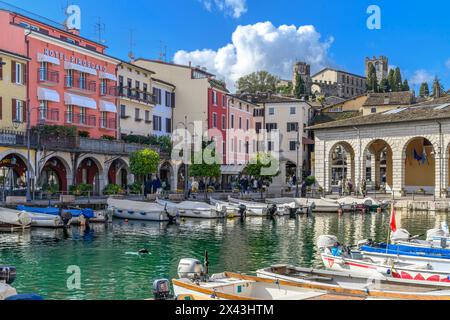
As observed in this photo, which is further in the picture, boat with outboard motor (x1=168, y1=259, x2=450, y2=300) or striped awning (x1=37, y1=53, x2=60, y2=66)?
striped awning (x1=37, y1=53, x2=60, y2=66)

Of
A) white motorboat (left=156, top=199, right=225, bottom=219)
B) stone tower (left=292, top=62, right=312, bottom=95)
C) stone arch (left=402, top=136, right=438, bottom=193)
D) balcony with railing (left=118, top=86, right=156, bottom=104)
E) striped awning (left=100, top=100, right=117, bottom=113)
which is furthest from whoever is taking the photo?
stone tower (left=292, top=62, right=312, bottom=95)

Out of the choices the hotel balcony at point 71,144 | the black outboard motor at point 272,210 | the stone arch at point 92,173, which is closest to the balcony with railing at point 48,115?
the hotel balcony at point 71,144

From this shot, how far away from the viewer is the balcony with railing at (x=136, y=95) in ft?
174

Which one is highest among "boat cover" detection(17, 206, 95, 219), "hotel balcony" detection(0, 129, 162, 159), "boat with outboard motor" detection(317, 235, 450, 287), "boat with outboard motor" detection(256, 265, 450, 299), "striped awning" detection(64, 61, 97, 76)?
"striped awning" detection(64, 61, 97, 76)

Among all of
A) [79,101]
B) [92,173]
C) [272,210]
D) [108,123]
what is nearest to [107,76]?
[108,123]

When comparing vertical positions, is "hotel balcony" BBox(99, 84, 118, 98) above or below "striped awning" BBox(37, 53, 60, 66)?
below

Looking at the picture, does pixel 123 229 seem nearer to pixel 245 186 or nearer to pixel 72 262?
pixel 72 262

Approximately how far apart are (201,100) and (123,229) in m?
31.6

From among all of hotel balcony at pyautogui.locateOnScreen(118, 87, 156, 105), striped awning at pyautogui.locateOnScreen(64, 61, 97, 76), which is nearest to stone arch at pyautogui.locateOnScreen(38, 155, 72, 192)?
striped awning at pyautogui.locateOnScreen(64, 61, 97, 76)

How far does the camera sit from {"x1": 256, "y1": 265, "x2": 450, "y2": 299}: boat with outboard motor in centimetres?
1298

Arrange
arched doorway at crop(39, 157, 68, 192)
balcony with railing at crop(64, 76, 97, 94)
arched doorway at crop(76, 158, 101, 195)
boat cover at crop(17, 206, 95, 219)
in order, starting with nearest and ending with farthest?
boat cover at crop(17, 206, 95, 219), arched doorway at crop(39, 157, 68, 192), balcony with railing at crop(64, 76, 97, 94), arched doorway at crop(76, 158, 101, 195)

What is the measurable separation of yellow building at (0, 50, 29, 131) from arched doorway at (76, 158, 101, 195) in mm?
7243

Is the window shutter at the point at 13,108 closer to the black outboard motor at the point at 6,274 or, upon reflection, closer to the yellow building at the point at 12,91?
the yellow building at the point at 12,91

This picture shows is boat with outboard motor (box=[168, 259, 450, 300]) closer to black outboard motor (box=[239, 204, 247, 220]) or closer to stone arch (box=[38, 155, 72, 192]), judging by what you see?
black outboard motor (box=[239, 204, 247, 220])
